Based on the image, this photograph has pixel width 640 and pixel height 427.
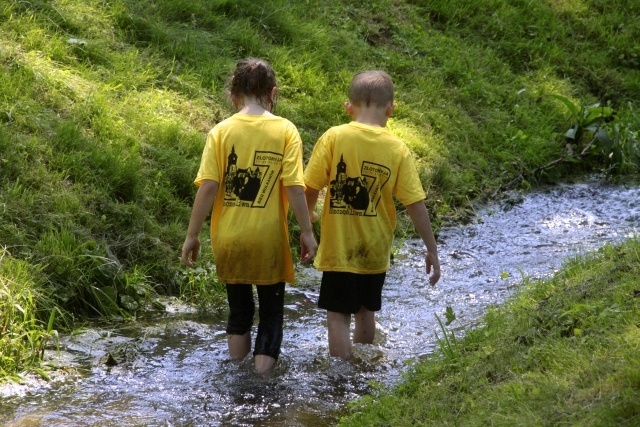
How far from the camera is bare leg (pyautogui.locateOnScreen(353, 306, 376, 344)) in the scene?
5.49 metres

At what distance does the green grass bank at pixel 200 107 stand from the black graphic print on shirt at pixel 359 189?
169 cm

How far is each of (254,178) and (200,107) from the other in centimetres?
365

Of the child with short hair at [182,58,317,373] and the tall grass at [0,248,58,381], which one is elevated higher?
the child with short hair at [182,58,317,373]

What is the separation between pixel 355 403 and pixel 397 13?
7.77 meters

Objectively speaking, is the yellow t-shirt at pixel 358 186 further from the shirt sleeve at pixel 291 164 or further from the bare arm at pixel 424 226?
the shirt sleeve at pixel 291 164

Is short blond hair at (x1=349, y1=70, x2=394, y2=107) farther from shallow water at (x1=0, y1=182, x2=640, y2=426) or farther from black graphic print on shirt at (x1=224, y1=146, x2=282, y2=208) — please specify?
shallow water at (x1=0, y1=182, x2=640, y2=426)

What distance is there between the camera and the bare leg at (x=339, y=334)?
5340 millimetres

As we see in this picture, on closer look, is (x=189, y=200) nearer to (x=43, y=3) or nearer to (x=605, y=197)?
(x=43, y=3)

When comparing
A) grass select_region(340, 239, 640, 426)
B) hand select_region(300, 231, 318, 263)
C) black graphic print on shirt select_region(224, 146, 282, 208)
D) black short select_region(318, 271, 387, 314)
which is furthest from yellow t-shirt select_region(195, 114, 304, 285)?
grass select_region(340, 239, 640, 426)

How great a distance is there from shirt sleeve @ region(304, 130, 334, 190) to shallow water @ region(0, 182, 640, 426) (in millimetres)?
1078

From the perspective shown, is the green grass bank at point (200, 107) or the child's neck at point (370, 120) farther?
the green grass bank at point (200, 107)

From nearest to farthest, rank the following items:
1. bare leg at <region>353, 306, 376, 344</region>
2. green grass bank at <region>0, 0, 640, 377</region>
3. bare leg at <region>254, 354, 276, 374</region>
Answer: bare leg at <region>254, 354, 276, 374</region>, bare leg at <region>353, 306, 376, 344</region>, green grass bank at <region>0, 0, 640, 377</region>

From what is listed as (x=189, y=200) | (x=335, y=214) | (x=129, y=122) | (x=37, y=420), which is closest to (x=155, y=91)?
(x=129, y=122)

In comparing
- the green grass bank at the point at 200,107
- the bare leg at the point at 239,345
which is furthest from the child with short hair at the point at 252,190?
the green grass bank at the point at 200,107
